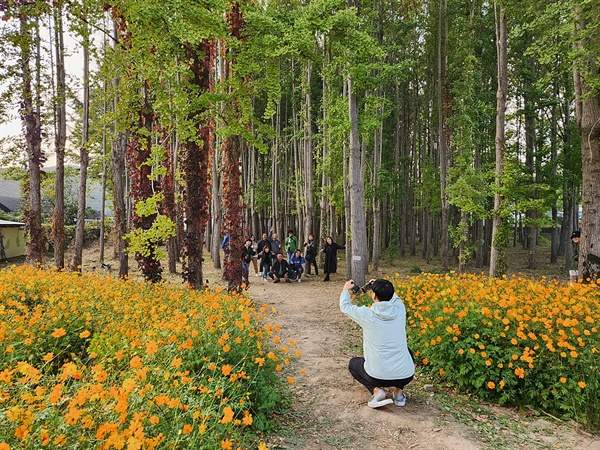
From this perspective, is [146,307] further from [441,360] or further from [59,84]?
[59,84]

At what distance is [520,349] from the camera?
398cm

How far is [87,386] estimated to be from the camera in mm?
2193

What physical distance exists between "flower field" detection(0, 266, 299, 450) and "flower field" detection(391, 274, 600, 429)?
2132 millimetres

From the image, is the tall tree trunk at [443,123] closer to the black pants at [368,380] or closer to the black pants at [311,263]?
the black pants at [311,263]

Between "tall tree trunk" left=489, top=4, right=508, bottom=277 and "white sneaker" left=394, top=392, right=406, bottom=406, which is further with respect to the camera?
"tall tree trunk" left=489, top=4, right=508, bottom=277

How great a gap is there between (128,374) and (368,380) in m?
2.49

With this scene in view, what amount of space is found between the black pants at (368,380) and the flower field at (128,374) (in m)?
0.88

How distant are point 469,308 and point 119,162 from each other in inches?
395

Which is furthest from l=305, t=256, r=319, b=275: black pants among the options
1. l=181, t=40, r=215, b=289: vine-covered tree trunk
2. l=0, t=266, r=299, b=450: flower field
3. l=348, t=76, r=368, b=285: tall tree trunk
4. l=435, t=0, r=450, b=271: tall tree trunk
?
l=0, t=266, r=299, b=450: flower field

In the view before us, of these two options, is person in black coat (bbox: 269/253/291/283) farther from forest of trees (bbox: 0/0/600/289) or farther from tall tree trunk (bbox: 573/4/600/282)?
tall tree trunk (bbox: 573/4/600/282)

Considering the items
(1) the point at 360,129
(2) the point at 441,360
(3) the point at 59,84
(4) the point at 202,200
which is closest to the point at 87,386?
(2) the point at 441,360

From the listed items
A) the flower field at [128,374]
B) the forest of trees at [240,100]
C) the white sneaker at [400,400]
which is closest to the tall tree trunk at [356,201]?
the forest of trees at [240,100]

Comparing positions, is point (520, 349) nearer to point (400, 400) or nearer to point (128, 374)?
point (400, 400)

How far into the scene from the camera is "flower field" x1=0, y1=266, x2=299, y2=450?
1.80 metres
